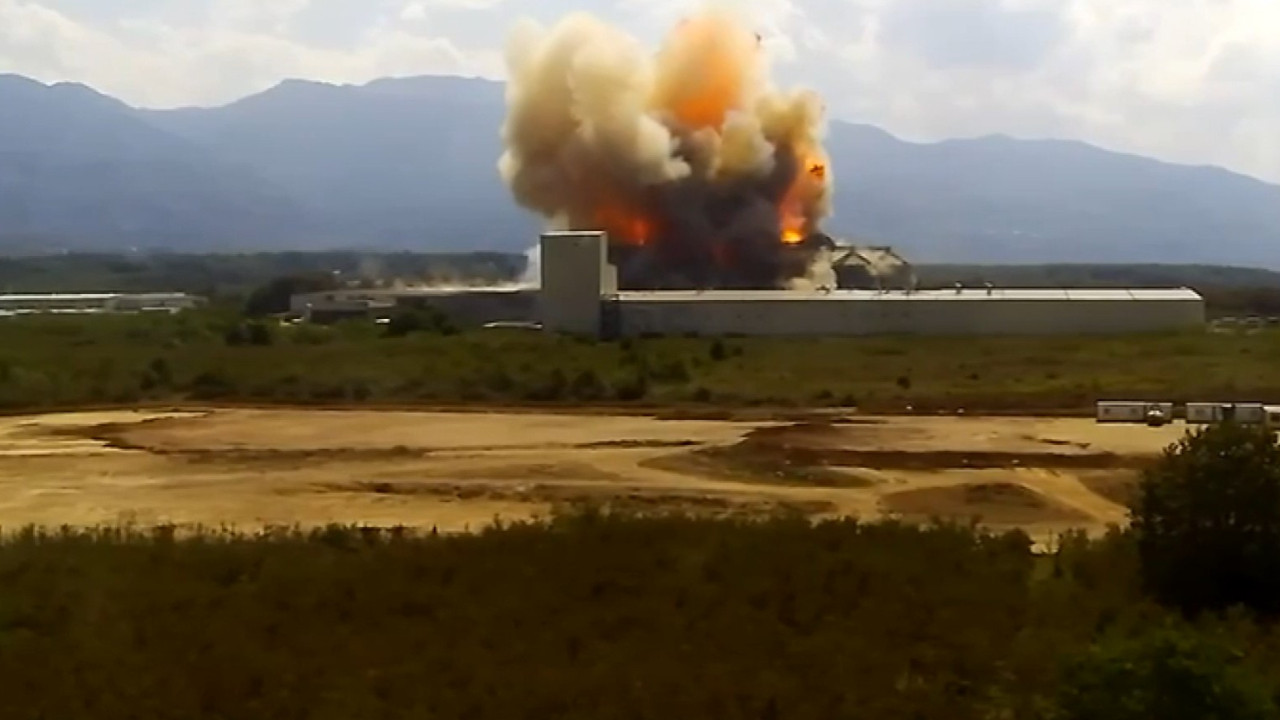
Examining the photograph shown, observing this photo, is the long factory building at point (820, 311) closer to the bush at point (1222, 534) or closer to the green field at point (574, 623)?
the green field at point (574, 623)

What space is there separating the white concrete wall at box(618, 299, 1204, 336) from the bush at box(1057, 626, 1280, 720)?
155 ft

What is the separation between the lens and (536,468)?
27141 millimetres

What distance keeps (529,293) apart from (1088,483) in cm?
4396

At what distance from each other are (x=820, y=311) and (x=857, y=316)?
138 centimetres

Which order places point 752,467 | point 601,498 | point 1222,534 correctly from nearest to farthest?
1. point 1222,534
2. point 601,498
3. point 752,467

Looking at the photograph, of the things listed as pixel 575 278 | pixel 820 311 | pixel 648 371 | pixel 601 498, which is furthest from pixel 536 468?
pixel 820 311

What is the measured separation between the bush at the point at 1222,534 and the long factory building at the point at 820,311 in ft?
137

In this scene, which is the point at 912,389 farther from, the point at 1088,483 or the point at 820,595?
the point at 820,595

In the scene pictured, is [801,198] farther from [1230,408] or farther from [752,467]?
[752,467]

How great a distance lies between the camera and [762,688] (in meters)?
12.0

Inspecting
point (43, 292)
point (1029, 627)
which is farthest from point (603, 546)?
point (43, 292)

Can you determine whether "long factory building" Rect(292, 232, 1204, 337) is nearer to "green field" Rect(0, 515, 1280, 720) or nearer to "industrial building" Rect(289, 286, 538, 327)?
"industrial building" Rect(289, 286, 538, 327)

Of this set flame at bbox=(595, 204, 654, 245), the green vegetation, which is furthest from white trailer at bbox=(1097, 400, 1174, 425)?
flame at bbox=(595, 204, 654, 245)

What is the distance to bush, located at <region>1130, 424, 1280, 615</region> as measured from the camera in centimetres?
1503
